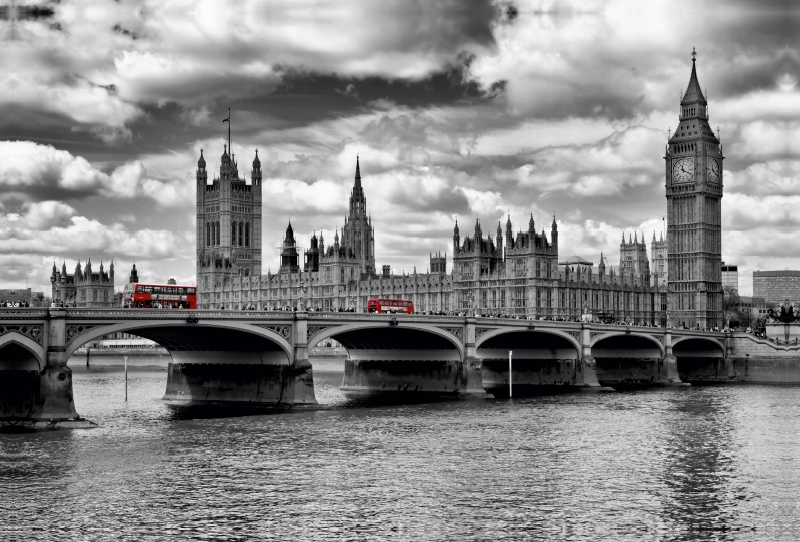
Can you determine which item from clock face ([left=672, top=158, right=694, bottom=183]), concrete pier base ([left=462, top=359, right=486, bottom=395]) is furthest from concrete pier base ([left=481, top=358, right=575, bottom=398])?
clock face ([left=672, top=158, right=694, bottom=183])

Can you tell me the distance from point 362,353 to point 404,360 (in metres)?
4.87

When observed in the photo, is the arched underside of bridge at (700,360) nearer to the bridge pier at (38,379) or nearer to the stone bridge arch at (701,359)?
the stone bridge arch at (701,359)

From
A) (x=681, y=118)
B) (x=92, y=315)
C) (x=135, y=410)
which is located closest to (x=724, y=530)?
(x=92, y=315)

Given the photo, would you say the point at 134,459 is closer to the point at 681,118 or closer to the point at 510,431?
the point at 510,431

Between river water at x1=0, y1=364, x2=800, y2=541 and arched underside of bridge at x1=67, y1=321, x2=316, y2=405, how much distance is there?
3.13m

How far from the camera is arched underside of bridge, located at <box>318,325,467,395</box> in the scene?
8062cm

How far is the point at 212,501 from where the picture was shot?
36562 mm

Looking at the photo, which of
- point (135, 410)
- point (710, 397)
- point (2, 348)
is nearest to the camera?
point (2, 348)

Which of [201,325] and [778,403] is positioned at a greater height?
[201,325]

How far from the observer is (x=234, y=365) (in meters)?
70.4

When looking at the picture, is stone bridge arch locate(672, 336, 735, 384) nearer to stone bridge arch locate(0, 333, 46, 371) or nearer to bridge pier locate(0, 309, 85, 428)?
bridge pier locate(0, 309, 85, 428)

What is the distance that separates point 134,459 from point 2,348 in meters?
13.0

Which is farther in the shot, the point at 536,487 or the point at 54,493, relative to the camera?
the point at 536,487

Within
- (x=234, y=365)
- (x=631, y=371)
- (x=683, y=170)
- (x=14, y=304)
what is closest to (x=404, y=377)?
(x=234, y=365)
